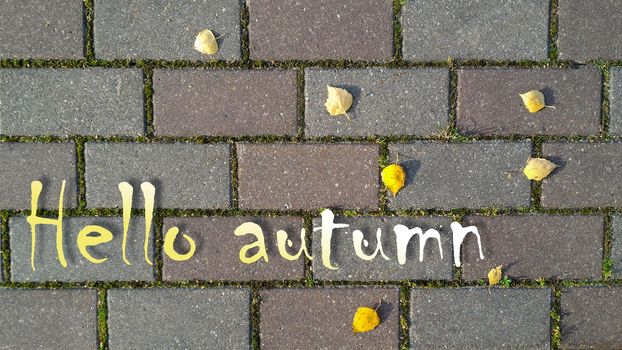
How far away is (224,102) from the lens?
2.02 meters

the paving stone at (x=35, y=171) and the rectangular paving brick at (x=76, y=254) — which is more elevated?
the paving stone at (x=35, y=171)

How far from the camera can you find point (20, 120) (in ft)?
6.61

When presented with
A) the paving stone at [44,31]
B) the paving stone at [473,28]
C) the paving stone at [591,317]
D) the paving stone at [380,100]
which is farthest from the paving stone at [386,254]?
the paving stone at [44,31]

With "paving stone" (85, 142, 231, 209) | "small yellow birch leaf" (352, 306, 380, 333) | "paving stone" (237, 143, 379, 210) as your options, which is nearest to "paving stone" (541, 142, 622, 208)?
"paving stone" (237, 143, 379, 210)

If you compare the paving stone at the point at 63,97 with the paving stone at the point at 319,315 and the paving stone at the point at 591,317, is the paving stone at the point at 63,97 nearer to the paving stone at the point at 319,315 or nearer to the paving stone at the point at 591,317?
the paving stone at the point at 319,315

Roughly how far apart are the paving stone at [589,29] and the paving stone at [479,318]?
96 centimetres

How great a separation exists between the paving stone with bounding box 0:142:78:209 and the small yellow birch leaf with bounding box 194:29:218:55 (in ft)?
2.04

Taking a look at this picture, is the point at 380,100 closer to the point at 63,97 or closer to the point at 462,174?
the point at 462,174

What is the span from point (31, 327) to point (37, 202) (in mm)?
493

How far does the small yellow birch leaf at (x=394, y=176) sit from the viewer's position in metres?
2.01

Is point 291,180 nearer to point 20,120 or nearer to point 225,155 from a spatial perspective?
point 225,155

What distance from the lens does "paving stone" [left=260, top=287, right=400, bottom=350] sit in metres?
2.07

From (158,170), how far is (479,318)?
4.60 ft

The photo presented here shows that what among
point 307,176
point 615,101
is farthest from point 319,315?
point 615,101
